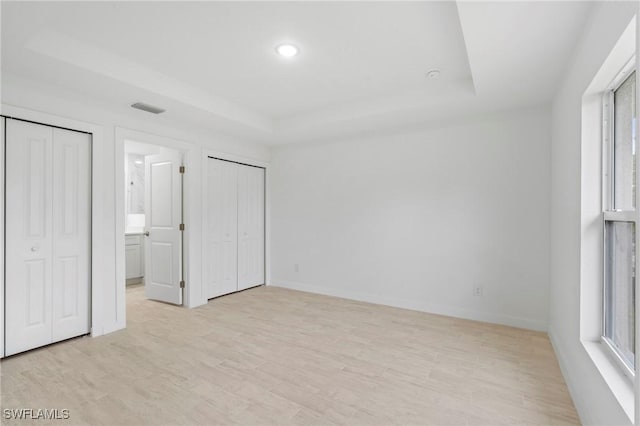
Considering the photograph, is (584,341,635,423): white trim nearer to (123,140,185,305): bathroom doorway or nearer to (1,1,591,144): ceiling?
(1,1,591,144): ceiling

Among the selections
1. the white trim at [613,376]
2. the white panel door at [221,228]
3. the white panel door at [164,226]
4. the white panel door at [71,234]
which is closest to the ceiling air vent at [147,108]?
the white panel door at [71,234]

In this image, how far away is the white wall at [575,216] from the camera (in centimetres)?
153

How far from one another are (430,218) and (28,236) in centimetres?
419

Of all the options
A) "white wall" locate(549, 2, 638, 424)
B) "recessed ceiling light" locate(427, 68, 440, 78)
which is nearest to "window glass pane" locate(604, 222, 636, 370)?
"white wall" locate(549, 2, 638, 424)

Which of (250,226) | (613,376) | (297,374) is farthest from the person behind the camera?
(250,226)

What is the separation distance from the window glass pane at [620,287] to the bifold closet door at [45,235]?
4253 millimetres

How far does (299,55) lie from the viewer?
2.67 meters

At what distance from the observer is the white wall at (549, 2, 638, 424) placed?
1531mm

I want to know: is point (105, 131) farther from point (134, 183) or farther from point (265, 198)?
point (134, 183)

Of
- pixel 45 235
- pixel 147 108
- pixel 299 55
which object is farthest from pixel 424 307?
pixel 45 235

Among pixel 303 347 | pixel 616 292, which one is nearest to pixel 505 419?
pixel 616 292

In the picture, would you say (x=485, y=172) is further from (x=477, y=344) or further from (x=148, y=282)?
(x=148, y=282)

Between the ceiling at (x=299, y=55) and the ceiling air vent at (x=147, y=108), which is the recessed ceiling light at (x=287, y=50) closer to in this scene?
the ceiling at (x=299, y=55)

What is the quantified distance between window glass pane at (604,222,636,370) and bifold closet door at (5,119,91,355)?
4.25 metres
